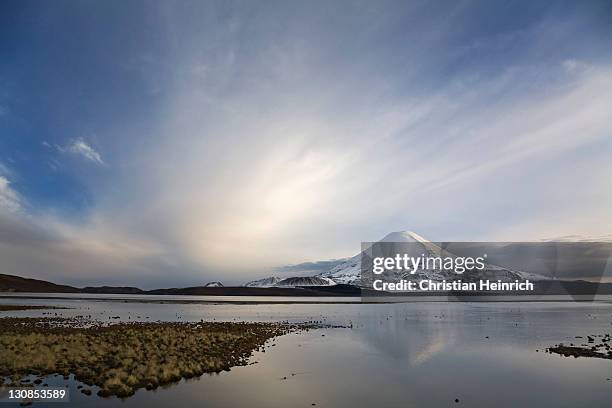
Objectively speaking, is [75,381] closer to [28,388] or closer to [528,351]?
[28,388]

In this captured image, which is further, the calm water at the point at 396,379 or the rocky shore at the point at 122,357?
the rocky shore at the point at 122,357

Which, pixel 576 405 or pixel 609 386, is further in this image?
pixel 609 386

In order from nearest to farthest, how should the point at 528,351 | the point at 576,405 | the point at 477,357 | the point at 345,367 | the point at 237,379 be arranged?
the point at 576,405, the point at 237,379, the point at 345,367, the point at 477,357, the point at 528,351

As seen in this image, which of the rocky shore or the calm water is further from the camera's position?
the rocky shore

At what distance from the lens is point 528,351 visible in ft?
112

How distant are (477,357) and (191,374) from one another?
21399 mm

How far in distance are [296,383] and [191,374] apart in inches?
247

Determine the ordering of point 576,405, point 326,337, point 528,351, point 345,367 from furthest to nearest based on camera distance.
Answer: point 326,337 → point 528,351 → point 345,367 → point 576,405

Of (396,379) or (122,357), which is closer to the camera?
(396,379)

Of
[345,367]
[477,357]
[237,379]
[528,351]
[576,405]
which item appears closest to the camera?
[576,405]

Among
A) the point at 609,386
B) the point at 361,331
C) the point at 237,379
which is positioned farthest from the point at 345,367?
the point at 361,331

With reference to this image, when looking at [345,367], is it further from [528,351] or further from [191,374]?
[528,351]

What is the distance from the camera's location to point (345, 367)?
27.0 m

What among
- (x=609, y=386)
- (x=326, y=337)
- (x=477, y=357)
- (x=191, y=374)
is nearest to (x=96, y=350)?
(x=191, y=374)
